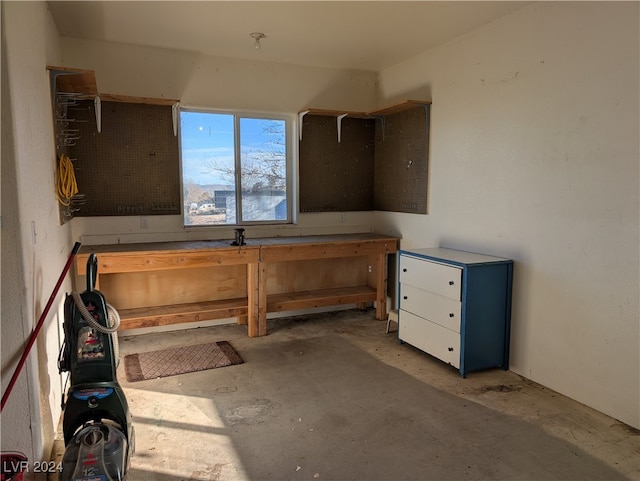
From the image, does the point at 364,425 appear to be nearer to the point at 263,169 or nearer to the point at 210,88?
the point at 263,169

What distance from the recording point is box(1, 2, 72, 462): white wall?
1.75m

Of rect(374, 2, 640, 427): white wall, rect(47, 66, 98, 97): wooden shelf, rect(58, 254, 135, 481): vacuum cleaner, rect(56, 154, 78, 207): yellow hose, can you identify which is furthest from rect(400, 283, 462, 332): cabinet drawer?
rect(47, 66, 98, 97): wooden shelf

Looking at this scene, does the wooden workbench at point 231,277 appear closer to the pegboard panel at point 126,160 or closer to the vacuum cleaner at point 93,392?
the pegboard panel at point 126,160

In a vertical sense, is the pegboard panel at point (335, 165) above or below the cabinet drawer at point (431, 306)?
above

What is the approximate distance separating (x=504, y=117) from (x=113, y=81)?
3.22m

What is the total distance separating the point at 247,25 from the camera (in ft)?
11.3

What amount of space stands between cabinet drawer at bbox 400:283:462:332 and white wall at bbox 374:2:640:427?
46 centimetres

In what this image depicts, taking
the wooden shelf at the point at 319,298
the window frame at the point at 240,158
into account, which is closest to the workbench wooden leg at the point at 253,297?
the wooden shelf at the point at 319,298

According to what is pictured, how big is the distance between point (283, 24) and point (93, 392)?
281cm

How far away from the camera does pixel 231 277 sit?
4.41 m

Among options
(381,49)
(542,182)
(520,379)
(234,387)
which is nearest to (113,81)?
(381,49)

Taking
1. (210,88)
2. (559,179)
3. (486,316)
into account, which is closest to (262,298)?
(486,316)

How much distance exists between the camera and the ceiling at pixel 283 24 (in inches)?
121

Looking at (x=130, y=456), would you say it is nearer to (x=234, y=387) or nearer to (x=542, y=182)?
(x=234, y=387)
